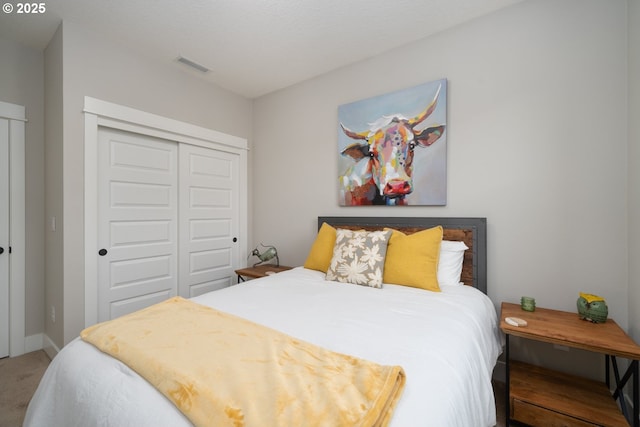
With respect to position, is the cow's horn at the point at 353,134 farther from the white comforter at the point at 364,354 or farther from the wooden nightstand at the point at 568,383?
the wooden nightstand at the point at 568,383

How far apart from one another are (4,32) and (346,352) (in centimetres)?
351

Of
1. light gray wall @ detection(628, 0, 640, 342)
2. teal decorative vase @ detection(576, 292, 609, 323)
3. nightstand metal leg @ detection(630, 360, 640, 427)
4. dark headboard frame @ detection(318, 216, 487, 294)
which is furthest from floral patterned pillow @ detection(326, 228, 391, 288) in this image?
light gray wall @ detection(628, 0, 640, 342)

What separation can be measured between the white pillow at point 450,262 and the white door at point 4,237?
3530 mm

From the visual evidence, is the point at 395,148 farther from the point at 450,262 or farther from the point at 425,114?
the point at 450,262

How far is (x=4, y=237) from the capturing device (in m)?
2.30

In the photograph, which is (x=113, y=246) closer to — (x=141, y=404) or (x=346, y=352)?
(x=141, y=404)

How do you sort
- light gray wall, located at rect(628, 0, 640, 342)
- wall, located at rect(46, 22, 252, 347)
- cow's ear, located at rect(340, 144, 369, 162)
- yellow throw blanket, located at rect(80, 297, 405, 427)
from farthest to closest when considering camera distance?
cow's ear, located at rect(340, 144, 369, 162)
wall, located at rect(46, 22, 252, 347)
light gray wall, located at rect(628, 0, 640, 342)
yellow throw blanket, located at rect(80, 297, 405, 427)

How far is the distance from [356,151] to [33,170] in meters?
2.90

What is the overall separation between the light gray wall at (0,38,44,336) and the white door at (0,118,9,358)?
0.12 meters

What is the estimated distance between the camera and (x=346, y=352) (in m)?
1.01

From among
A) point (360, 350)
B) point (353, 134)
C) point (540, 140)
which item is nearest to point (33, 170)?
point (353, 134)

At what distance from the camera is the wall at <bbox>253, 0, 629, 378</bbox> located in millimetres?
1651

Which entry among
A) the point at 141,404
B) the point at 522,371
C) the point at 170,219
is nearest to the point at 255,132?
the point at 170,219

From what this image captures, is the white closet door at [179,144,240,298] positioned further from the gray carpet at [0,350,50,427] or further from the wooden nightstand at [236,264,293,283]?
the gray carpet at [0,350,50,427]
